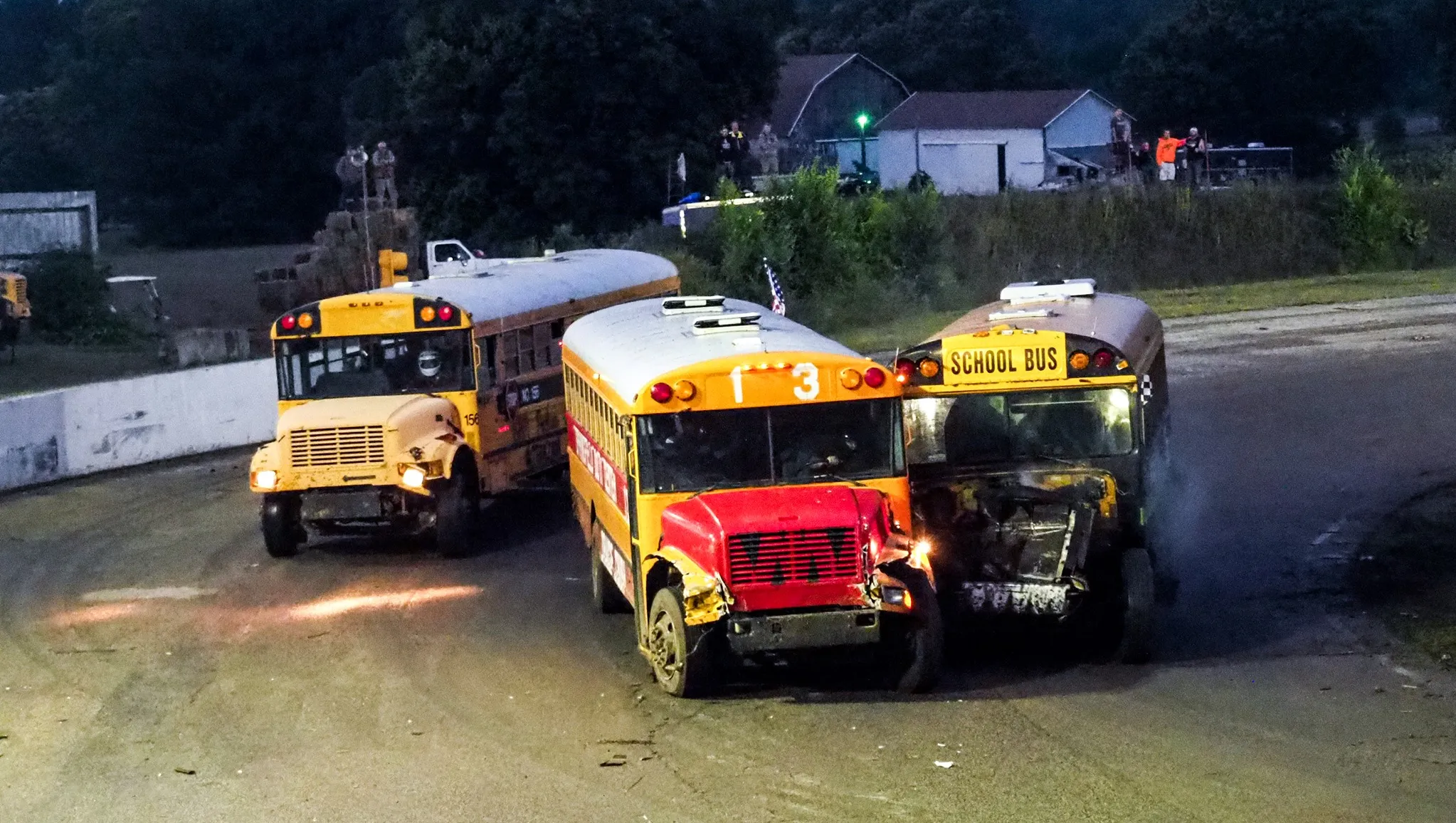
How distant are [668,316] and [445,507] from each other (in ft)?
10.8

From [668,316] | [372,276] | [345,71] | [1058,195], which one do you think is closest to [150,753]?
[668,316]

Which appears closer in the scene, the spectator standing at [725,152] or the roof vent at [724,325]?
the roof vent at [724,325]

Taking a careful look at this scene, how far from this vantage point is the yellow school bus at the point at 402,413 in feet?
53.2

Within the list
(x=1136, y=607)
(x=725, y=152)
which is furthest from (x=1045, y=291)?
(x=725, y=152)

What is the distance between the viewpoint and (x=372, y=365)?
17.0 metres

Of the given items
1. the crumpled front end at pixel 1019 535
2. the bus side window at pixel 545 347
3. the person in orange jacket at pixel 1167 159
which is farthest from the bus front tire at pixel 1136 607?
the person in orange jacket at pixel 1167 159

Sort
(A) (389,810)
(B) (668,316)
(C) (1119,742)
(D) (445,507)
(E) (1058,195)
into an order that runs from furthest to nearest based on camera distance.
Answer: (E) (1058,195), (D) (445,507), (B) (668,316), (C) (1119,742), (A) (389,810)

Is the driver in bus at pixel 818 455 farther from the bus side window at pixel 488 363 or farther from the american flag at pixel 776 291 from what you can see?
the american flag at pixel 776 291

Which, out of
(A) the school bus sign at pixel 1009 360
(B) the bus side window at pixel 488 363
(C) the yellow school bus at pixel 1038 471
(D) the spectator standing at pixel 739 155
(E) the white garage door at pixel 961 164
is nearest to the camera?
(C) the yellow school bus at pixel 1038 471

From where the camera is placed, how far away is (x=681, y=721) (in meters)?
11.3

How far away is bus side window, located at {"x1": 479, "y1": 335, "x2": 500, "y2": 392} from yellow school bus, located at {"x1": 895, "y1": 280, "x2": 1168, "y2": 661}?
5.68m

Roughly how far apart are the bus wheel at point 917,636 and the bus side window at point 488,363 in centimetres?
699

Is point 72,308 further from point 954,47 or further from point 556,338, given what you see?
point 954,47

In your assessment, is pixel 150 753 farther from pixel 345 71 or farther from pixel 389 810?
pixel 345 71
